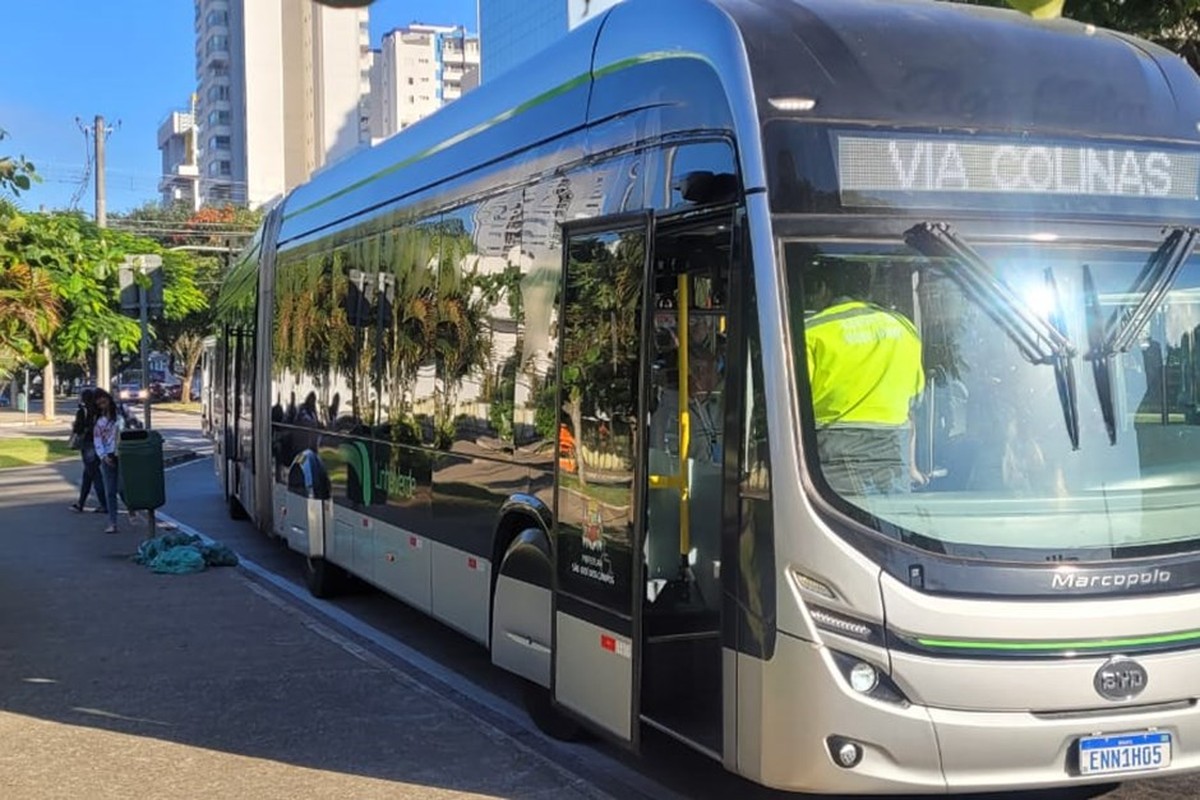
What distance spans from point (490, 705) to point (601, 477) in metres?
2.44

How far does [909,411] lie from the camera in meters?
4.52

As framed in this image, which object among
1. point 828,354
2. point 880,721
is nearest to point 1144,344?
point 828,354

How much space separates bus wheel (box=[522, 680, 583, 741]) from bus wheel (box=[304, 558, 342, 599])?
455 centimetres

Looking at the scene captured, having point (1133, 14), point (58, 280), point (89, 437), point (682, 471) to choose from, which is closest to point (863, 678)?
point (682, 471)

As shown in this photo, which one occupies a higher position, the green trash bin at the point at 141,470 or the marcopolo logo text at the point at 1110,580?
the marcopolo logo text at the point at 1110,580

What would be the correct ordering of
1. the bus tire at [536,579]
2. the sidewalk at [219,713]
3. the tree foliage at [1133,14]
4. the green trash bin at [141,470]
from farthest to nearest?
1. the green trash bin at [141,470]
2. the tree foliage at [1133,14]
3. the bus tire at [536,579]
4. the sidewalk at [219,713]

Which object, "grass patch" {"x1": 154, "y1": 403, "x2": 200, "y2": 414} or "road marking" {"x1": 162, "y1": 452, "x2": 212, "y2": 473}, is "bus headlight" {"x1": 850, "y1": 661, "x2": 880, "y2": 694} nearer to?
"road marking" {"x1": 162, "y1": 452, "x2": 212, "y2": 473}

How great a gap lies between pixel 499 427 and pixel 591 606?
5.18 feet

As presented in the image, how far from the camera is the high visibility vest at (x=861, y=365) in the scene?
4.49 m

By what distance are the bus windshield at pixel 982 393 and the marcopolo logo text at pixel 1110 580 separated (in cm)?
7

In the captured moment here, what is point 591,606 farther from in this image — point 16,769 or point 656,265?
point 16,769

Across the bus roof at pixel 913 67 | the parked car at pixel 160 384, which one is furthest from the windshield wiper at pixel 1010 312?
the parked car at pixel 160 384

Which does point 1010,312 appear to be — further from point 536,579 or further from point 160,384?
point 160,384

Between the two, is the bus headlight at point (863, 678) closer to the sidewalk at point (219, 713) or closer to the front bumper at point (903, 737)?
the front bumper at point (903, 737)
